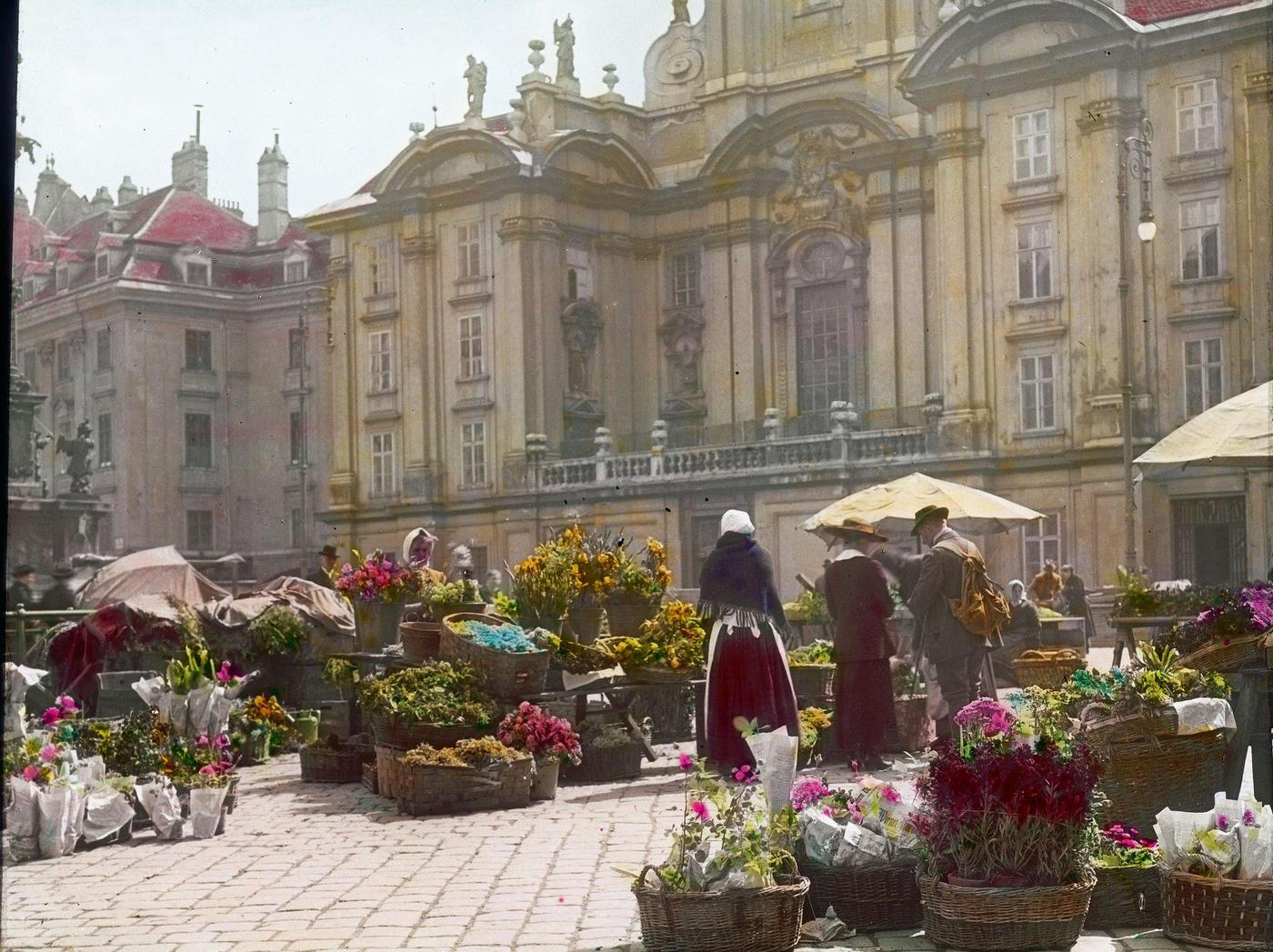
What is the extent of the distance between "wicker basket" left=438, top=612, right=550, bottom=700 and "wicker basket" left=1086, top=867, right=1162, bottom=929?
4.49m

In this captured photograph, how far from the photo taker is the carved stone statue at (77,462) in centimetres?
1128

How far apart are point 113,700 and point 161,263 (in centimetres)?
303

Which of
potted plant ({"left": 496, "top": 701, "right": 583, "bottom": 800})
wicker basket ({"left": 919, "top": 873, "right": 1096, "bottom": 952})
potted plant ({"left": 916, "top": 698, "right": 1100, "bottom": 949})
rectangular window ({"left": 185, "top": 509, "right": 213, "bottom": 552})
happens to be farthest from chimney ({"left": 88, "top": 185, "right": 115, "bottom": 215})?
wicker basket ({"left": 919, "top": 873, "right": 1096, "bottom": 952})

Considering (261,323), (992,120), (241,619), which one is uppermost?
(992,120)

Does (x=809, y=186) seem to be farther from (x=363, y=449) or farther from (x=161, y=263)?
(x=161, y=263)

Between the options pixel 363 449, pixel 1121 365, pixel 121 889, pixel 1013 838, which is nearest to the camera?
pixel 1013 838

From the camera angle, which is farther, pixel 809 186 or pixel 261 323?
pixel 261 323

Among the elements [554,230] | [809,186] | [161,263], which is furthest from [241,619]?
[809,186]

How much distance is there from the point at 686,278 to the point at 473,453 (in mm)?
1886

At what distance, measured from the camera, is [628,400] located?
11.4m

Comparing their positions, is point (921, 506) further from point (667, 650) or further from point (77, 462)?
point (77, 462)

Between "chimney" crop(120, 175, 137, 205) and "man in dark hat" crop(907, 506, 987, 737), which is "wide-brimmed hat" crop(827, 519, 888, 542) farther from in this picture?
"chimney" crop(120, 175, 137, 205)

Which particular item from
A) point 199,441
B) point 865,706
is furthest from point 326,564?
point 865,706

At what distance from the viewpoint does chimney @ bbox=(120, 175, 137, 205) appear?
10211 mm
